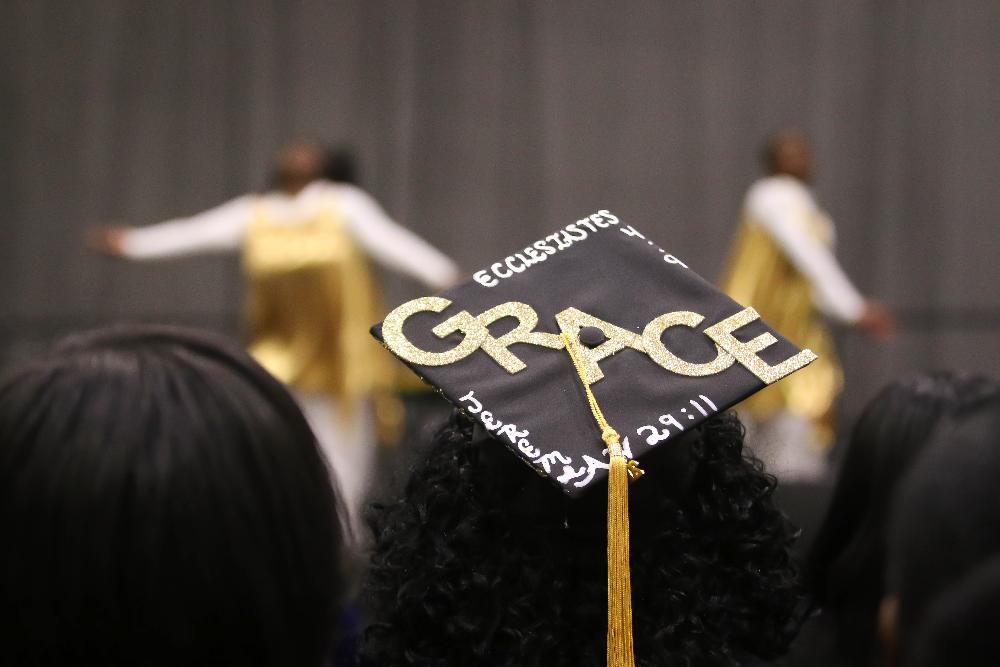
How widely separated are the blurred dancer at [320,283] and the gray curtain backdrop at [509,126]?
9.63 ft

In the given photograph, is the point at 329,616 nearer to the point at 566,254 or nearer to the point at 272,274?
the point at 566,254

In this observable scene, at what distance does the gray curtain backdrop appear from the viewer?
298 inches

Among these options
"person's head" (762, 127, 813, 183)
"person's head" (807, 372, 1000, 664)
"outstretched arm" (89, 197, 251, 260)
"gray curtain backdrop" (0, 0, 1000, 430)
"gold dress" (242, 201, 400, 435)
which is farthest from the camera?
"gray curtain backdrop" (0, 0, 1000, 430)

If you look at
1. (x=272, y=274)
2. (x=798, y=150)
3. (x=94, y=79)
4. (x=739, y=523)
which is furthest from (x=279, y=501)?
(x=94, y=79)

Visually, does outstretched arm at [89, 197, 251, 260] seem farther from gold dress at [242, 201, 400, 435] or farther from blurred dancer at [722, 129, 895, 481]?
blurred dancer at [722, 129, 895, 481]

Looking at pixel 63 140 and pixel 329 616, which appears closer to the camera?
pixel 329 616

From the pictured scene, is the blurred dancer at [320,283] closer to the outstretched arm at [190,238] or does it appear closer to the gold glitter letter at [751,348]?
the outstretched arm at [190,238]

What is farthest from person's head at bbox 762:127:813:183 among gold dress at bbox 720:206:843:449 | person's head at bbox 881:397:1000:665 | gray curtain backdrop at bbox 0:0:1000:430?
person's head at bbox 881:397:1000:665

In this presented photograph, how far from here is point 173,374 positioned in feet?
2.90

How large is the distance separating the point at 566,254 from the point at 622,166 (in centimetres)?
647

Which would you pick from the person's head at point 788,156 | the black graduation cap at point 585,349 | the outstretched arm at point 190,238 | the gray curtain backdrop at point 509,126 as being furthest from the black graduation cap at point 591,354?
the gray curtain backdrop at point 509,126

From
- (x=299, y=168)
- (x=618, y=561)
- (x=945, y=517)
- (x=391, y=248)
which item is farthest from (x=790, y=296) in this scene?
(x=945, y=517)

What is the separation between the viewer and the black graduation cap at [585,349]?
129cm

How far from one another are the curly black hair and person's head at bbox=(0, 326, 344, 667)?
1.31 ft
